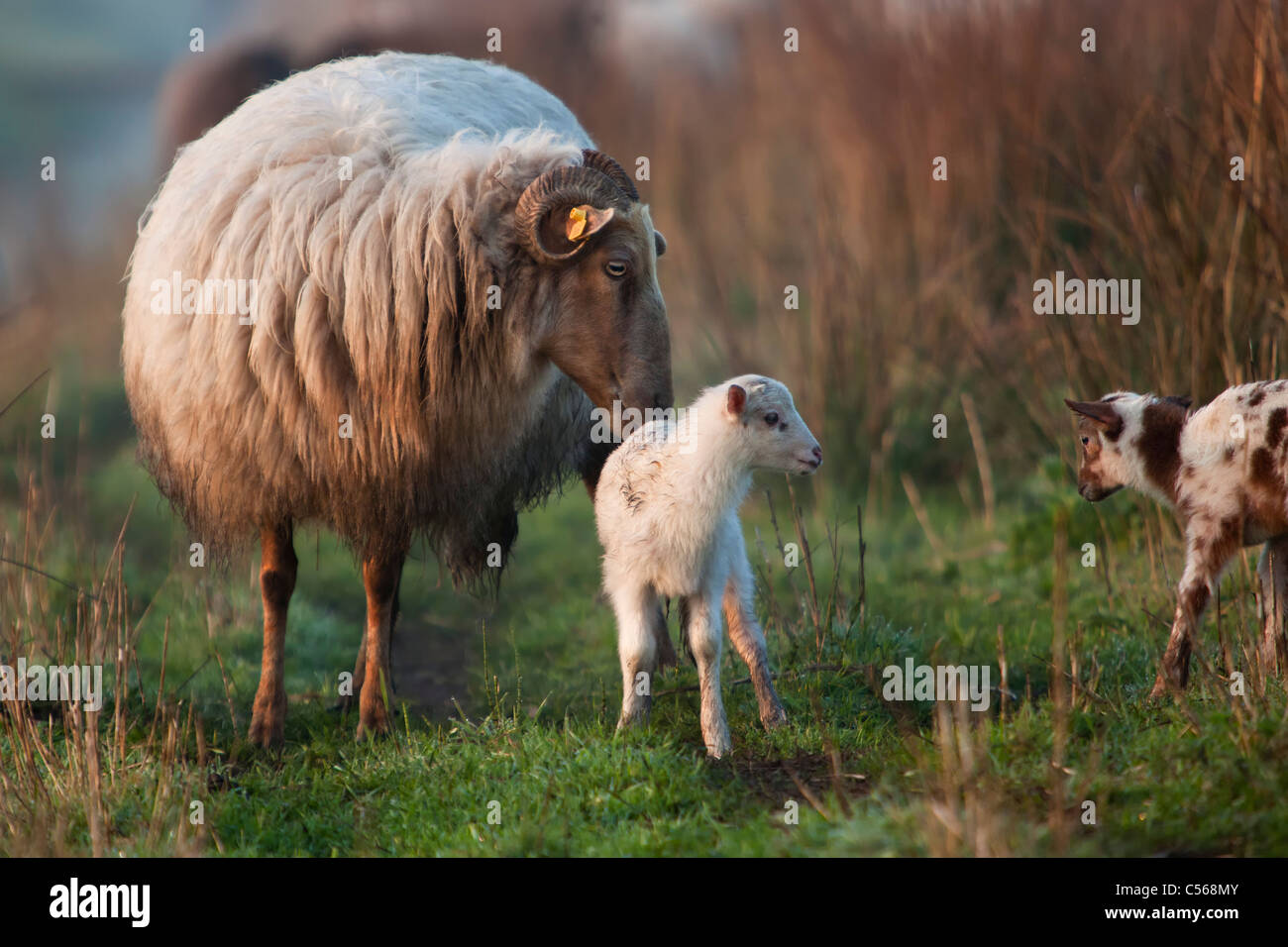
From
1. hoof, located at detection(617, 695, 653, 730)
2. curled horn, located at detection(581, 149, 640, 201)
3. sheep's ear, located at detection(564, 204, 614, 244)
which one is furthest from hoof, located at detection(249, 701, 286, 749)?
curled horn, located at detection(581, 149, 640, 201)

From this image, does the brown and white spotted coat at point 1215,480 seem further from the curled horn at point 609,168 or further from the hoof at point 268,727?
the hoof at point 268,727

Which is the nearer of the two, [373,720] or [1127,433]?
[1127,433]

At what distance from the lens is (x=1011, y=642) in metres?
6.16

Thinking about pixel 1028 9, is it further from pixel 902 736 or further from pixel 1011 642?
pixel 902 736

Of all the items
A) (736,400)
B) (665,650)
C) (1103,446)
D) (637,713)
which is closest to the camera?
(736,400)

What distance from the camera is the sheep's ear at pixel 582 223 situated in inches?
198

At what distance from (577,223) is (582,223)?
0.7 inches

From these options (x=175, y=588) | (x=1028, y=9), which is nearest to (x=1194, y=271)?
(x=1028, y=9)

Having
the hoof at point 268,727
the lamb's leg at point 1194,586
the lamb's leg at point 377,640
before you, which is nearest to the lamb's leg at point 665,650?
the lamb's leg at point 377,640

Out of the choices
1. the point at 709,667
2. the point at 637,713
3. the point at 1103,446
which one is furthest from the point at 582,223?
the point at 1103,446

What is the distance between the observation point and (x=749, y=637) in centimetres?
496

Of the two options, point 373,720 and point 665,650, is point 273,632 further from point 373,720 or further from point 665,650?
point 665,650

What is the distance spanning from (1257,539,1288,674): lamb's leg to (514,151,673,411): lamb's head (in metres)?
2.16
